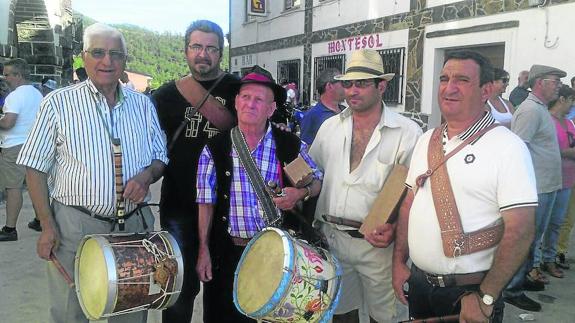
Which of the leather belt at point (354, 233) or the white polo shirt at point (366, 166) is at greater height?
the white polo shirt at point (366, 166)

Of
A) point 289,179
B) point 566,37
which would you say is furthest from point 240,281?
point 566,37

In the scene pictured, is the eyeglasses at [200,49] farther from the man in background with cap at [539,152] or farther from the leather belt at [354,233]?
the man in background with cap at [539,152]

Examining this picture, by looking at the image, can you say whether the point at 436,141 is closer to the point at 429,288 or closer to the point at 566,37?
the point at 429,288

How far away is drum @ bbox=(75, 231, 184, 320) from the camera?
7.31 ft

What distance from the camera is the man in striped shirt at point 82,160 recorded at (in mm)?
2479

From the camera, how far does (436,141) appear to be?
232cm

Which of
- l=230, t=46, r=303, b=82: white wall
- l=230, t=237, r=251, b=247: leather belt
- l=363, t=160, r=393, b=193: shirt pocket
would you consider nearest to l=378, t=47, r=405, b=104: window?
l=230, t=46, r=303, b=82: white wall

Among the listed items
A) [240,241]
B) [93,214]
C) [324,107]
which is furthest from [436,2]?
[93,214]

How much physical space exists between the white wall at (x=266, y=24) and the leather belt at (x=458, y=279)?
12.8m

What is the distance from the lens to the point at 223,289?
2.79 meters

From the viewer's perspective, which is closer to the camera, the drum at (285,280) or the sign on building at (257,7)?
the drum at (285,280)

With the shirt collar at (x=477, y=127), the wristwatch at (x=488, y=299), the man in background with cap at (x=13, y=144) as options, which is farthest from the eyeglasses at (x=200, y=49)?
the man in background with cap at (x=13, y=144)

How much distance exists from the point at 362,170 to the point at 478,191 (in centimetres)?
70

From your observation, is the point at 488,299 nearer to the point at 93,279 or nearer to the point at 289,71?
Answer: the point at 93,279
